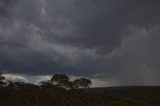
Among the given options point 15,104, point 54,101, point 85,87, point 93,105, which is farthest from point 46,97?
point 85,87

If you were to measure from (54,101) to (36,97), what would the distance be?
19.3ft

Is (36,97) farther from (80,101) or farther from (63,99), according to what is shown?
(80,101)

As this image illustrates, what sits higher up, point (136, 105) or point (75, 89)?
point (75, 89)

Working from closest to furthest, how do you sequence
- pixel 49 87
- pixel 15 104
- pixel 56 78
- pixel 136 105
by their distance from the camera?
pixel 136 105, pixel 15 104, pixel 49 87, pixel 56 78

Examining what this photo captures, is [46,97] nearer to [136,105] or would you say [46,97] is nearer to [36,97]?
[36,97]

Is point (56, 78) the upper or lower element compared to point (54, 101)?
upper

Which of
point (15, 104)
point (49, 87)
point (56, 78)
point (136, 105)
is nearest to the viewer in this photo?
point (136, 105)

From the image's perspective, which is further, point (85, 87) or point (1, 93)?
point (85, 87)

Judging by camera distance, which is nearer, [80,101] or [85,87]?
[80,101]

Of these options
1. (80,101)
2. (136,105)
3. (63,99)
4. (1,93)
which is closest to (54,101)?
(63,99)

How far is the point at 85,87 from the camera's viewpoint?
410ft

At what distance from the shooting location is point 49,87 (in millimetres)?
114250

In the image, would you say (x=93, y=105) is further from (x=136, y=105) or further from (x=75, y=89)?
(x=75, y=89)

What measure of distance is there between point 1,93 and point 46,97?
13419mm
